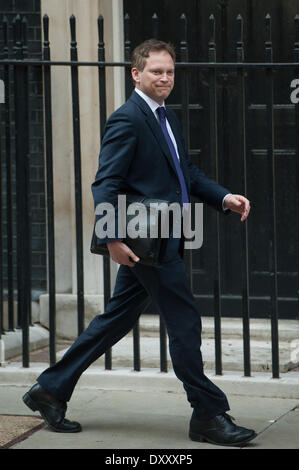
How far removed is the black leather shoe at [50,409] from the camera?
19.0 ft

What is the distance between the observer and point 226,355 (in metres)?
7.34

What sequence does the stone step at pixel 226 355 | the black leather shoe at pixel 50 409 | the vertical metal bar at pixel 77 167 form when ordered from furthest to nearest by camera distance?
the stone step at pixel 226 355 → the vertical metal bar at pixel 77 167 → the black leather shoe at pixel 50 409

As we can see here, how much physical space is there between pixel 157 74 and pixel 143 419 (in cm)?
188

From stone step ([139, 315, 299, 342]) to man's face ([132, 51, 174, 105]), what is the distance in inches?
103

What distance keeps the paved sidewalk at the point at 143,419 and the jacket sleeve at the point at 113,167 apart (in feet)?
3.40

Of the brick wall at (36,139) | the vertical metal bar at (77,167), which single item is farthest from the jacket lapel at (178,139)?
the brick wall at (36,139)

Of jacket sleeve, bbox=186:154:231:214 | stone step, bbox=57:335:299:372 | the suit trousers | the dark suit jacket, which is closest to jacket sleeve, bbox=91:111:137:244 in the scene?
the dark suit jacket

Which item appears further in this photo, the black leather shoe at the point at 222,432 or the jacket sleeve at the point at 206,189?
the jacket sleeve at the point at 206,189

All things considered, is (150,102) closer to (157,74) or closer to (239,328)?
(157,74)

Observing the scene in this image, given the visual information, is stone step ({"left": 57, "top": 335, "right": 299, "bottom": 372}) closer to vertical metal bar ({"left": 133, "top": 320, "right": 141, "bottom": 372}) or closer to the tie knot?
vertical metal bar ({"left": 133, "top": 320, "right": 141, "bottom": 372})

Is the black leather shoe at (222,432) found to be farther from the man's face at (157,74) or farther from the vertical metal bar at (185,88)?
the man's face at (157,74)

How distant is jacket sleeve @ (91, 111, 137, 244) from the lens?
210 inches
